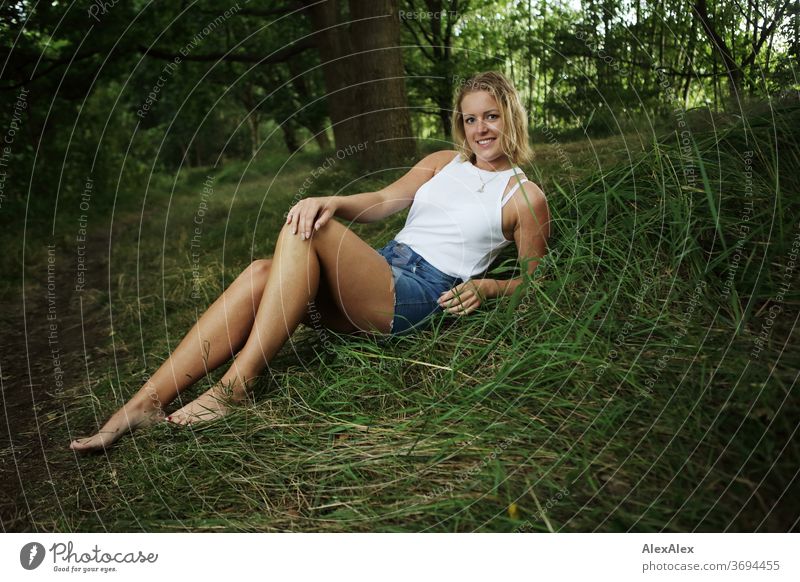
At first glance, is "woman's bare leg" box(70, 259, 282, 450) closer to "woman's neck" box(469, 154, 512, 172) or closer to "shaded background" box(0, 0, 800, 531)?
"shaded background" box(0, 0, 800, 531)

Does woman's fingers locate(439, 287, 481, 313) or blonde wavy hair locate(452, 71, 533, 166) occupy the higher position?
blonde wavy hair locate(452, 71, 533, 166)

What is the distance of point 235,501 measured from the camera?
158 centimetres

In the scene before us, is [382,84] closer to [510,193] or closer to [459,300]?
[510,193]

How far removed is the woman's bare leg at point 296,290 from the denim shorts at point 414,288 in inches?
2.2

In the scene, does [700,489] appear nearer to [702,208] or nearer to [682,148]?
[702,208]

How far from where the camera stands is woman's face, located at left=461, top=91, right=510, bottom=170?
81.9 inches

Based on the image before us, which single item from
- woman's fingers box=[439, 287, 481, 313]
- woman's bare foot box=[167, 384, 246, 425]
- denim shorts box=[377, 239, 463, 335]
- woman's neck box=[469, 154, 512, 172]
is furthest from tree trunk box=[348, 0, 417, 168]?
woman's bare foot box=[167, 384, 246, 425]

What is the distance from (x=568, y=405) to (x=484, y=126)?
1.04 meters

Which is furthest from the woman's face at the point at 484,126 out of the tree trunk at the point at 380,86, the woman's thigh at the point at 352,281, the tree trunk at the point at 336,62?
the tree trunk at the point at 336,62

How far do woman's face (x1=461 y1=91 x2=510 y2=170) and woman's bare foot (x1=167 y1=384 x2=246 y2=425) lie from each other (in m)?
1.19

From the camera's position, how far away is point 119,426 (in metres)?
1.88

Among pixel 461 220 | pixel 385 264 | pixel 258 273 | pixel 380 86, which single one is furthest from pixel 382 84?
pixel 258 273

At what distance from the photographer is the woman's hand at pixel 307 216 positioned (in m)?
1.85

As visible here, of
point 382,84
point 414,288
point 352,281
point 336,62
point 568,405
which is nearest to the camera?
point 568,405
